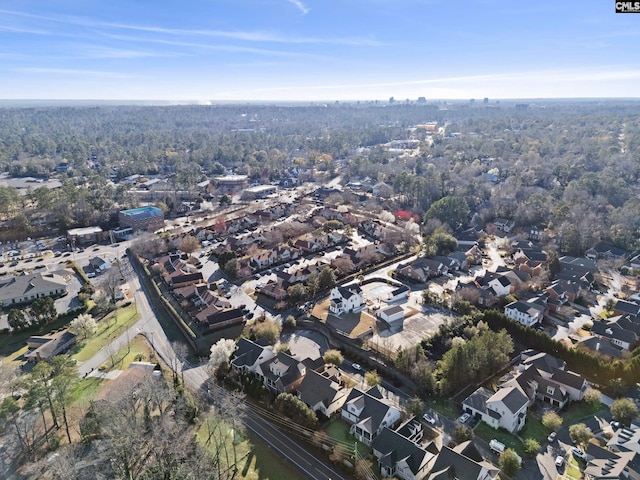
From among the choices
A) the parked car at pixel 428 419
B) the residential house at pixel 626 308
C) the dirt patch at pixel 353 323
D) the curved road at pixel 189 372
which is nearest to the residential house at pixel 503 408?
the parked car at pixel 428 419

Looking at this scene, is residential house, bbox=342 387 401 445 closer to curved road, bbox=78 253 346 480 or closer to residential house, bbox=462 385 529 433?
curved road, bbox=78 253 346 480

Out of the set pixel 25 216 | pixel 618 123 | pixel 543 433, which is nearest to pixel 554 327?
pixel 543 433

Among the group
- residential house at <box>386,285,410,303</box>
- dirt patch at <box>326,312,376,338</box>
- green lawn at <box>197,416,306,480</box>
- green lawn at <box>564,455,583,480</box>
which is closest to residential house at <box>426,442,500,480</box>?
green lawn at <box>564,455,583,480</box>

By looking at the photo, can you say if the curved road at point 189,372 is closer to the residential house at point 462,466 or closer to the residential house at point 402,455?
the residential house at point 402,455

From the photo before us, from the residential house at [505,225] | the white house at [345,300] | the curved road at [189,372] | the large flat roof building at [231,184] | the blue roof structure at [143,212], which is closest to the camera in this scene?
the curved road at [189,372]

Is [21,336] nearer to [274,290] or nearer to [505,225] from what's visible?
[274,290]
